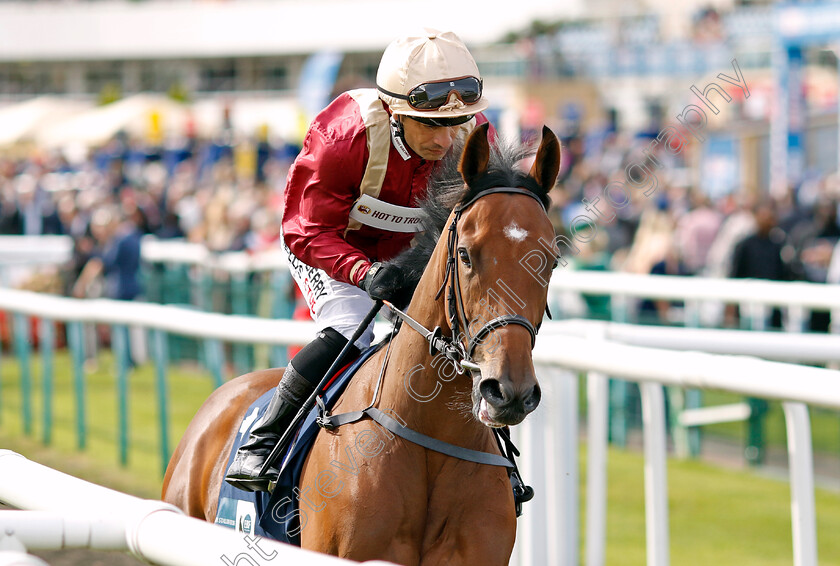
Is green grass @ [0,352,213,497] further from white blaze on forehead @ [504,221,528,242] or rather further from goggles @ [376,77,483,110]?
white blaze on forehead @ [504,221,528,242]

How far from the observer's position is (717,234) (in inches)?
405

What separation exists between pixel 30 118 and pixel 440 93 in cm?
3453

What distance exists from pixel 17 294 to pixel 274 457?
16.5 feet

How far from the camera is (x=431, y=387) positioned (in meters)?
2.60

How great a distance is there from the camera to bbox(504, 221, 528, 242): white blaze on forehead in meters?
2.35

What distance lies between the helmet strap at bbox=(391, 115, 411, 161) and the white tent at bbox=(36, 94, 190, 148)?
24.7 metres

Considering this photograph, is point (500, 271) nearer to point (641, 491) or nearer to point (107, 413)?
point (641, 491)

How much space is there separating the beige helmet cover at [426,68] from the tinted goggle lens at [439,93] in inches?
0.5

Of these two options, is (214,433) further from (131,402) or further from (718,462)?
(131,402)

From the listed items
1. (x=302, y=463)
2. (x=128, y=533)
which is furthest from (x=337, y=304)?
(x=128, y=533)

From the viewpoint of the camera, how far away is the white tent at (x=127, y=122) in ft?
91.4

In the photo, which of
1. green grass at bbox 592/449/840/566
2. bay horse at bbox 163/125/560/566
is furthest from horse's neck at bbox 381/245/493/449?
green grass at bbox 592/449/840/566

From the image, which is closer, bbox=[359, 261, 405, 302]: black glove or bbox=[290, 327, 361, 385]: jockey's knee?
bbox=[359, 261, 405, 302]: black glove

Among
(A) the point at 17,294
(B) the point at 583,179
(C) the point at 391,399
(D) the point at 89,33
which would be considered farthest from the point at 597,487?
(D) the point at 89,33
